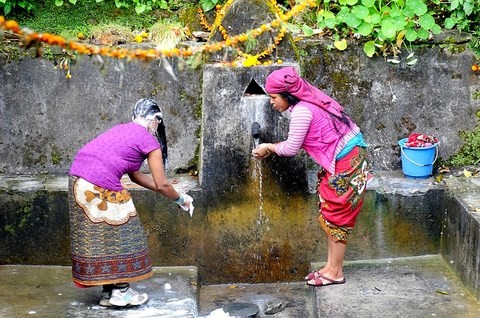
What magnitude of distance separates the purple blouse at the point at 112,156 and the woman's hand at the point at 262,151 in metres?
1.00

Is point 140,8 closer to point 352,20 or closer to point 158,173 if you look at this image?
point 352,20

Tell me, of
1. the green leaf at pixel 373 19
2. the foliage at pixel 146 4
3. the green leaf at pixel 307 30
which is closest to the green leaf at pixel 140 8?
the foliage at pixel 146 4

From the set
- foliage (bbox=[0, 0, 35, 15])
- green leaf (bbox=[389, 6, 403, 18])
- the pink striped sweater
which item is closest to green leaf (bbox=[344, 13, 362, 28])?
green leaf (bbox=[389, 6, 403, 18])

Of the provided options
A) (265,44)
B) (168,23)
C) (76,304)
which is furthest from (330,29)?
(76,304)

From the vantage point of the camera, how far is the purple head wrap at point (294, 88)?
217 inches

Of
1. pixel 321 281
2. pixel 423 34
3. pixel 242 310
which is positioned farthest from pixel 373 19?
pixel 242 310

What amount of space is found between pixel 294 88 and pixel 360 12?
1526mm

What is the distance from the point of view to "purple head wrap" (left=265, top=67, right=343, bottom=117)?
5500 millimetres

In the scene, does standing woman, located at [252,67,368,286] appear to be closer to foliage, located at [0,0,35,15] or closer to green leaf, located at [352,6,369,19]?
green leaf, located at [352,6,369,19]

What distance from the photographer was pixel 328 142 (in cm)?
559

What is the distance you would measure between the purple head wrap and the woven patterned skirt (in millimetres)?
1278

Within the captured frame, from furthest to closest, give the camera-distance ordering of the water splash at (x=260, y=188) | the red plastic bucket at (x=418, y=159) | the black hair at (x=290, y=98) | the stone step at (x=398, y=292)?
the red plastic bucket at (x=418, y=159), the water splash at (x=260, y=188), the black hair at (x=290, y=98), the stone step at (x=398, y=292)

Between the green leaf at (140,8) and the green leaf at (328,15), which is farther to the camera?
the green leaf at (140,8)

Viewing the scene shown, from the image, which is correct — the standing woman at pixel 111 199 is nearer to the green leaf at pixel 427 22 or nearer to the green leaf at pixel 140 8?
the green leaf at pixel 140 8
